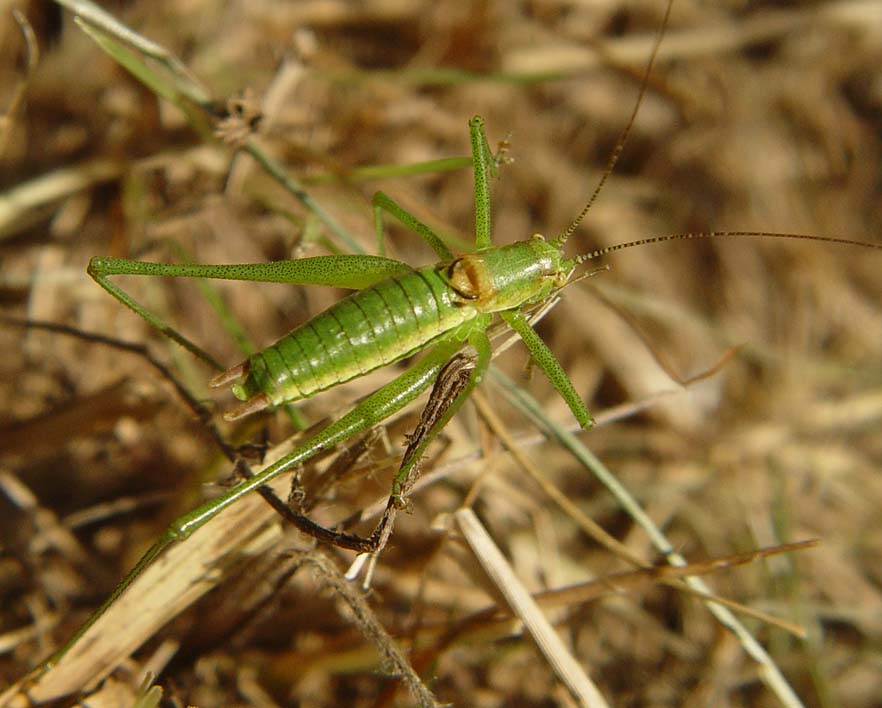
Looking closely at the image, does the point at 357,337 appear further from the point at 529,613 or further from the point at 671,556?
the point at 671,556

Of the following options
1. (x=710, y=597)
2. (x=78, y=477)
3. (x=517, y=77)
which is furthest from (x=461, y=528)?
(x=517, y=77)

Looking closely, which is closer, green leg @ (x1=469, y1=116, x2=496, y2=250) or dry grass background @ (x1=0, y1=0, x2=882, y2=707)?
green leg @ (x1=469, y1=116, x2=496, y2=250)

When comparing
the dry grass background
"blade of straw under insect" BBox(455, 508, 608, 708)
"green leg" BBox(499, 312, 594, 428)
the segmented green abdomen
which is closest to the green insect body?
the segmented green abdomen

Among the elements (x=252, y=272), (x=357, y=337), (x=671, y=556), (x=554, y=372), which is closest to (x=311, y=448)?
(x=357, y=337)

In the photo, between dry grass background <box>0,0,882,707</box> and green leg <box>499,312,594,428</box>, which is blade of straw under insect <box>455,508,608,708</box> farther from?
green leg <box>499,312,594,428</box>

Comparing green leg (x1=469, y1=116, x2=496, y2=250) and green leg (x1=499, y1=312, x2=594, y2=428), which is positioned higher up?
green leg (x1=469, y1=116, x2=496, y2=250)

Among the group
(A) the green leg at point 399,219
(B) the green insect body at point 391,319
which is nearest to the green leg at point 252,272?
(B) the green insect body at point 391,319
